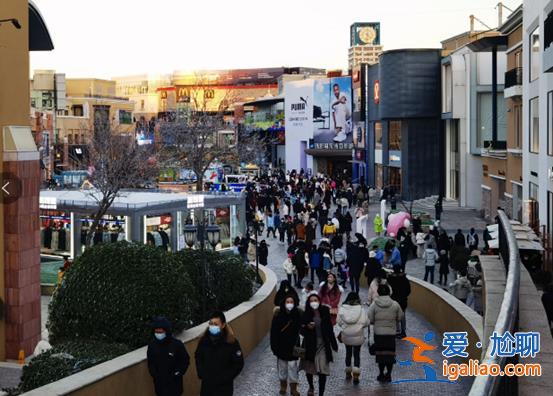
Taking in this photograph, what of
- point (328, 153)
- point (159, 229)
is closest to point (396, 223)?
point (159, 229)

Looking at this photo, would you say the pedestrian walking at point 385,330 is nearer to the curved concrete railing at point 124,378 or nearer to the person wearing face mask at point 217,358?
the curved concrete railing at point 124,378

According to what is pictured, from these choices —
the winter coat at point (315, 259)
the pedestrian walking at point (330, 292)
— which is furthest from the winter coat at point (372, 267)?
the pedestrian walking at point (330, 292)

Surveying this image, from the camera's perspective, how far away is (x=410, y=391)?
446 inches

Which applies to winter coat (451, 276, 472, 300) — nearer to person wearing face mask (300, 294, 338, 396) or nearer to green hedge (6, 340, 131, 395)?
person wearing face mask (300, 294, 338, 396)

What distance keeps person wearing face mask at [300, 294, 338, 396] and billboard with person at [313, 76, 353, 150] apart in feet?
223

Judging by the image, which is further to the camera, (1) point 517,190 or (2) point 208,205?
(1) point 517,190

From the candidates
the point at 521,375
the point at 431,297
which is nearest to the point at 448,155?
the point at 431,297

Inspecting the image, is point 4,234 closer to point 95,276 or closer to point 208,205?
point 95,276

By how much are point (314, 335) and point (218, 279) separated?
162 inches

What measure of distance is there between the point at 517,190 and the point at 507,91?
12.9 ft

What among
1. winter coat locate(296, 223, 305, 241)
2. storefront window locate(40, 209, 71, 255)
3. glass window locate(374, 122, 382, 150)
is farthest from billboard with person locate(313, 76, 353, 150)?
storefront window locate(40, 209, 71, 255)

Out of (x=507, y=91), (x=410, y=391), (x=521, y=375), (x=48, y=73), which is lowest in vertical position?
(x=410, y=391)

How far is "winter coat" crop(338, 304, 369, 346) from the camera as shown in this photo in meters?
11.5

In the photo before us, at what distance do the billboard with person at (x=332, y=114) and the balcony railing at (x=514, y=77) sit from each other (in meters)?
42.0
